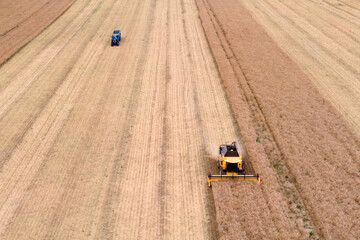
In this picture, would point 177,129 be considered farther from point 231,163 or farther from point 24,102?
point 24,102

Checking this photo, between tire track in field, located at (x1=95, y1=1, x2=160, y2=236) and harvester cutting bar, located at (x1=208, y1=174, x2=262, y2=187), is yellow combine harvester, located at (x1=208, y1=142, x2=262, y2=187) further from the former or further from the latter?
tire track in field, located at (x1=95, y1=1, x2=160, y2=236)

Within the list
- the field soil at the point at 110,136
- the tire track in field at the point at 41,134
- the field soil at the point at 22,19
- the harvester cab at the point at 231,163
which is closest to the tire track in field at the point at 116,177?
the field soil at the point at 110,136

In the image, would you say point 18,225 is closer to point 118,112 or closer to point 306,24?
point 118,112

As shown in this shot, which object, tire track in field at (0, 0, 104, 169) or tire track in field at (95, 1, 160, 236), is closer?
tire track in field at (95, 1, 160, 236)

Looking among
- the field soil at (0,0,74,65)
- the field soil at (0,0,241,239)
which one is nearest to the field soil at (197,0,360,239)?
the field soil at (0,0,241,239)

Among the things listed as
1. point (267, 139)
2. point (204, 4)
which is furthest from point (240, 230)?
point (204, 4)

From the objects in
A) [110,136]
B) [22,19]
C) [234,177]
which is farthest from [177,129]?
[22,19]

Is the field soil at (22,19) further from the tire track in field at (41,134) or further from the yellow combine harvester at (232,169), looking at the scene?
the yellow combine harvester at (232,169)

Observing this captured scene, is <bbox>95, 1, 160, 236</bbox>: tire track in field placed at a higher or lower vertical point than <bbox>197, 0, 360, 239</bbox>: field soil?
lower
